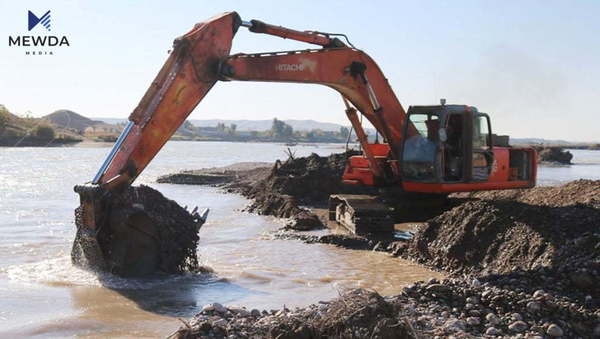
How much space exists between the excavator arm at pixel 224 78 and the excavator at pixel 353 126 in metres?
0.02

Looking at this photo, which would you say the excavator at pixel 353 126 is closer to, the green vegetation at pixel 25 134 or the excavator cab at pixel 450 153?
the excavator cab at pixel 450 153

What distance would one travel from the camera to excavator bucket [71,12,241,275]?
930cm

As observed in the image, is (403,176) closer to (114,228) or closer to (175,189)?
(114,228)

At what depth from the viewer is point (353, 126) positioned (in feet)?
43.5

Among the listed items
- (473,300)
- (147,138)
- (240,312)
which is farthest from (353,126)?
(240,312)

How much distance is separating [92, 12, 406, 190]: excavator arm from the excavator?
0.02 m

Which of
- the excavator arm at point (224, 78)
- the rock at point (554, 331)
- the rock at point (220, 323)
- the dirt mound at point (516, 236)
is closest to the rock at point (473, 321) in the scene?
the rock at point (554, 331)

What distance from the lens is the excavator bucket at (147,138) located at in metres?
9.30

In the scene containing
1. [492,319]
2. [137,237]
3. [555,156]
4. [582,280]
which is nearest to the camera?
[492,319]

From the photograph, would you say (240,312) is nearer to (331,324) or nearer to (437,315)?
(331,324)

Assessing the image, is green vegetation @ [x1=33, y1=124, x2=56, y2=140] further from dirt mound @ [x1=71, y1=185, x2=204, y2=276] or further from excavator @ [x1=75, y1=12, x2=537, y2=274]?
dirt mound @ [x1=71, y1=185, x2=204, y2=276]

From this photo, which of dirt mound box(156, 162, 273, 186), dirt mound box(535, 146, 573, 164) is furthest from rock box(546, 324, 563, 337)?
dirt mound box(535, 146, 573, 164)

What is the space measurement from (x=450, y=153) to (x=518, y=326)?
584 cm

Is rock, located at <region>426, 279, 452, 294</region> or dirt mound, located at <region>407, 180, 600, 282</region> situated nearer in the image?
rock, located at <region>426, 279, 452, 294</region>
